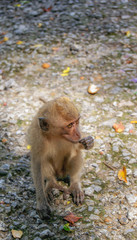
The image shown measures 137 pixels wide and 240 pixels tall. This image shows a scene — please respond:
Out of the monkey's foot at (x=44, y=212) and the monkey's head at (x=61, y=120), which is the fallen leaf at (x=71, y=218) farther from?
the monkey's head at (x=61, y=120)

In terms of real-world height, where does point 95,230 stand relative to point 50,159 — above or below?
below

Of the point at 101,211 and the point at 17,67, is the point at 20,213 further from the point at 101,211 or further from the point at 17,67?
the point at 17,67

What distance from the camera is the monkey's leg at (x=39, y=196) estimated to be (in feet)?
11.3

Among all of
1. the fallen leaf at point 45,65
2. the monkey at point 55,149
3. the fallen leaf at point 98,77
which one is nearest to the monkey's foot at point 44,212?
the monkey at point 55,149

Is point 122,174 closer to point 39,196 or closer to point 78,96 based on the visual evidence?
point 39,196

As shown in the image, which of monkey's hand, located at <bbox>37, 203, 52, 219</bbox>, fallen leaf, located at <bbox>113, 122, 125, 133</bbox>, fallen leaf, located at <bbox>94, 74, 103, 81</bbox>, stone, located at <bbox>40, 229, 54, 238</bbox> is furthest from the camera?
fallen leaf, located at <bbox>94, 74, 103, 81</bbox>

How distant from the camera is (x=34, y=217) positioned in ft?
11.4

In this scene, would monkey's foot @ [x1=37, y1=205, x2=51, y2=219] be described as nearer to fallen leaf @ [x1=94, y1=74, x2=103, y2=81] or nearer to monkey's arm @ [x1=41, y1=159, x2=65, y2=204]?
monkey's arm @ [x1=41, y1=159, x2=65, y2=204]

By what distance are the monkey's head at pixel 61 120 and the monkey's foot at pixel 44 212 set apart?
77 centimetres

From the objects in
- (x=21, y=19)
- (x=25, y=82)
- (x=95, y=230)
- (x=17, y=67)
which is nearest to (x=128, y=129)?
(x=95, y=230)

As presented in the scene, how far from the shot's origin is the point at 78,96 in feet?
17.4

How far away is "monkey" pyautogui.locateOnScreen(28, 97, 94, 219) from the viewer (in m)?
3.39

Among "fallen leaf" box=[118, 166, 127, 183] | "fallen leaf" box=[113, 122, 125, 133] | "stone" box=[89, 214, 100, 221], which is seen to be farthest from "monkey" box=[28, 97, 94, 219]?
"fallen leaf" box=[113, 122, 125, 133]

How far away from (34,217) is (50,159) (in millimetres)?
660
